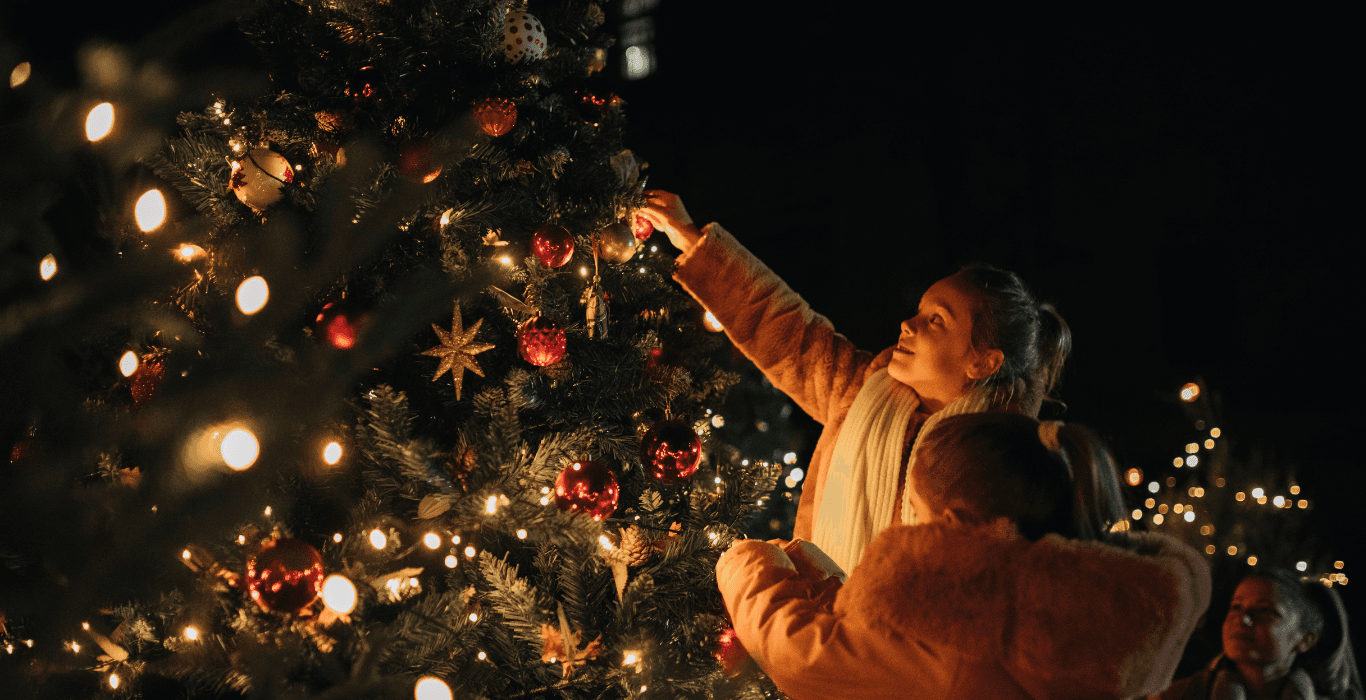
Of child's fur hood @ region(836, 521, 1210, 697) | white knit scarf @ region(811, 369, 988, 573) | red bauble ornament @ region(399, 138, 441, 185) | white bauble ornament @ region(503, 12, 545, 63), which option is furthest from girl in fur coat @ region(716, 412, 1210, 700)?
white bauble ornament @ region(503, 12, 545, 63)

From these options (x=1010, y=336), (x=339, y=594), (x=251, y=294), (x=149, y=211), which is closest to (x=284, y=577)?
(x=339, y=594)

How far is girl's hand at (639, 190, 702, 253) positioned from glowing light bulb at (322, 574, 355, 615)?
0.99 m

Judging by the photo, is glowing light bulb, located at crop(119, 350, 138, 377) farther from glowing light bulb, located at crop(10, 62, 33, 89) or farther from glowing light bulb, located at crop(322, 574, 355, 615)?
glowing light bulb, located at crop(10, 62, 33, 89)

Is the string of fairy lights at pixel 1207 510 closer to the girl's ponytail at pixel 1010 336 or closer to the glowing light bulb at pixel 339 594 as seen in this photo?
the girl's ponytail at pixel 1010 336

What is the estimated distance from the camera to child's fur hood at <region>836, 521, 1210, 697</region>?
3.23ft

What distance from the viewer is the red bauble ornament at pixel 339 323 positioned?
1184 millimetres

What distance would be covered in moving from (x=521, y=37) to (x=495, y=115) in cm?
15

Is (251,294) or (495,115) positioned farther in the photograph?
(495,115)

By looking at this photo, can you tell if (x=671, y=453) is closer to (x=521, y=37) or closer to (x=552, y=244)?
(x=552, y=244)

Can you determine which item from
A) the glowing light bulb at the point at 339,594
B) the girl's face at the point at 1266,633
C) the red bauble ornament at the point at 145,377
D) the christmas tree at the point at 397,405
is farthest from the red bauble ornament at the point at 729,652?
the girl's face at the point at 1266,633

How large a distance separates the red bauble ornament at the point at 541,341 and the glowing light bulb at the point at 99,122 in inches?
29.9

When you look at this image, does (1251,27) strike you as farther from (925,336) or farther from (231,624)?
(231,624)

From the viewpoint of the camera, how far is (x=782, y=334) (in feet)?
5.87

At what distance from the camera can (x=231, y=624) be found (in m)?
1.10
